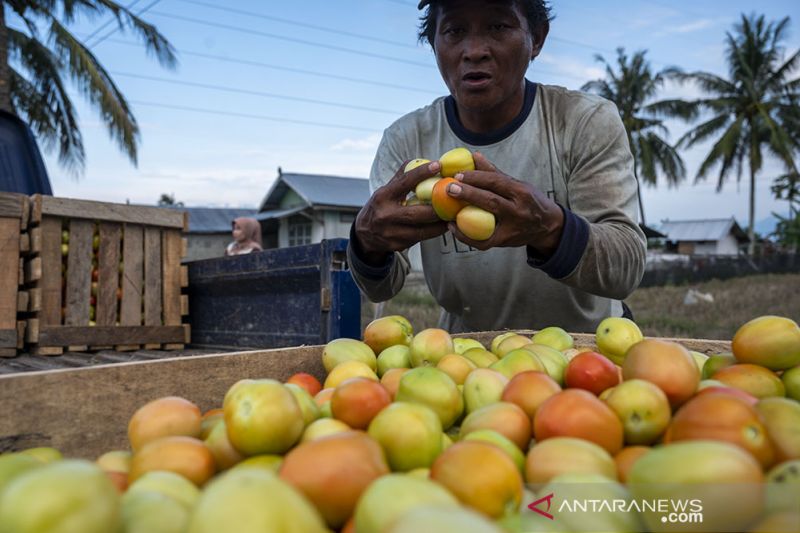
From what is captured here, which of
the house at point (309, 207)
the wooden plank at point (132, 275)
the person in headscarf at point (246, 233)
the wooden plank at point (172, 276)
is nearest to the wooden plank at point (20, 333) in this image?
the wooden plank at point (132, 275)

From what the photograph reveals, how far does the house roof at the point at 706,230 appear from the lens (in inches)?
2375

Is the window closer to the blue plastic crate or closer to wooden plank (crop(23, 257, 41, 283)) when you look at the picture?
the blue plastic crate

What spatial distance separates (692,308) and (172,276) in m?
17.3

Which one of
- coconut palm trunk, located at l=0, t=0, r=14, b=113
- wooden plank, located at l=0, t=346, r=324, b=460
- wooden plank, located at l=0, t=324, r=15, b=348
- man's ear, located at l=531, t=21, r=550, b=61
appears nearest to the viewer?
wooden plank, located at l=0, t=346, r=324, b=460

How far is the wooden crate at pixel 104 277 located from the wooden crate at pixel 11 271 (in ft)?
0.22

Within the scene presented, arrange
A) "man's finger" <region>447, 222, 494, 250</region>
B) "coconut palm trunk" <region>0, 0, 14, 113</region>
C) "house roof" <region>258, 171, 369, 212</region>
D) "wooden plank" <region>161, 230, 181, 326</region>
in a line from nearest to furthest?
"man's finger" <region>447, 222, 494, 250</region>, "wooden plank" <region>161, 230, 181, 326</region>, "coconut palm trunk" <region>0, 0, 14, 113</region>, "house roof" <region>258, 171, 369, 212</region>

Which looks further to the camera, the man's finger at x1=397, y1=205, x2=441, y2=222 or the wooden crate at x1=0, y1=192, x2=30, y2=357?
the wooden crate at x1=0, y1=192, x2=30, y2=357

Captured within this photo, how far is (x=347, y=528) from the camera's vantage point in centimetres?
105

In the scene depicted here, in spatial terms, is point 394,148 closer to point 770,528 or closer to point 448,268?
point 448,268

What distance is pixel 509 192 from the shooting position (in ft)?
7.02

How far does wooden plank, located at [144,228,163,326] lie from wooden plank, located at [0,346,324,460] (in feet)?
11.0

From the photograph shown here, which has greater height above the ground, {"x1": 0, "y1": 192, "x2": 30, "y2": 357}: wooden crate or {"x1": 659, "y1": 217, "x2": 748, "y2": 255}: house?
{"x1": 659, "y1": 217, "x2": 748, "y2": 255}: house

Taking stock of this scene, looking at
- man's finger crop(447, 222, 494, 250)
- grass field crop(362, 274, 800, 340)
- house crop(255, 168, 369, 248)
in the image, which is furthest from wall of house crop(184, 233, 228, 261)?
man's finger crop(447, 222, 494, 250)

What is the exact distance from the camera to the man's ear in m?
3.02
